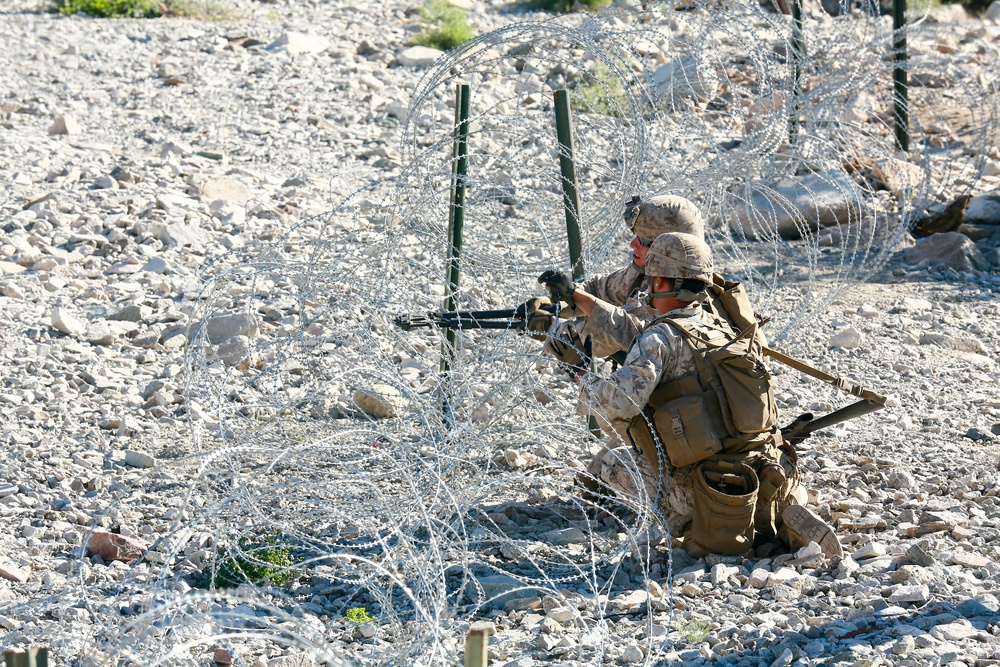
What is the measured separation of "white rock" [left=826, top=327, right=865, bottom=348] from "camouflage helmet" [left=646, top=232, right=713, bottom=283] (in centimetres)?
295

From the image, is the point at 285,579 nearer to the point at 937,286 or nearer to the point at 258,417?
the point at 258,417

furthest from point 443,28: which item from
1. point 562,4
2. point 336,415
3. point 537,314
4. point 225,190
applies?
point 537,314

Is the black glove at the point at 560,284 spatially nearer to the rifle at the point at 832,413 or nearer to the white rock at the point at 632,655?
the rifle at the point at 832,413

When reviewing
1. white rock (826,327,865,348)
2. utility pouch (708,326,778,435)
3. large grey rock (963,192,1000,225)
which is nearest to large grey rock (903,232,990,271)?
large grey rock (963,192,1000,225)

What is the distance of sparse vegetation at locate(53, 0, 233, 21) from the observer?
12.9 m

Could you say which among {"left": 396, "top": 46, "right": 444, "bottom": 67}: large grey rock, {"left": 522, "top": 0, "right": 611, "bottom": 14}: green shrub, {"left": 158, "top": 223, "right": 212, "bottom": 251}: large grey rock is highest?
{"left": 522, "top": 0, "right": 611, "bottom": 14}: green shrub

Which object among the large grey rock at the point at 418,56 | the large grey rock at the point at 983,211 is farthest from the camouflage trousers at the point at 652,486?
the large grey rock at the point at 418,56

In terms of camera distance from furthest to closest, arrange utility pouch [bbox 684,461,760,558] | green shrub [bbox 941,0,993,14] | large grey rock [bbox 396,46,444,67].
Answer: green shrub [bbox 941,0,993,14] < large grey rock [bbox 396,46,444,67] < utility pouch [bbox 684,461,760,558]

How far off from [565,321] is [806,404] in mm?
2124

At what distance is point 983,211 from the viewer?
8.98 meters

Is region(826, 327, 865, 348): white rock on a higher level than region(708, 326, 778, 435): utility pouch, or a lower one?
lower

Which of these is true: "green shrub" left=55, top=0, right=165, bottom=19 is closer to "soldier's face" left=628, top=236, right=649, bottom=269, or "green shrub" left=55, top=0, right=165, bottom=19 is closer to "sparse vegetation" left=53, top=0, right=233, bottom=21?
"sparse vegetation" left=53, top=0, right=233, bottom=21

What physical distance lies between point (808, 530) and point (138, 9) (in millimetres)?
10771

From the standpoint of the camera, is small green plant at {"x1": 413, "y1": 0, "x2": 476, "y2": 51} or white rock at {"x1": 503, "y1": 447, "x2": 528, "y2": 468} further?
small green plant at {"x1": 413, "y1": 0, "x2": 476, "y2": 51}
